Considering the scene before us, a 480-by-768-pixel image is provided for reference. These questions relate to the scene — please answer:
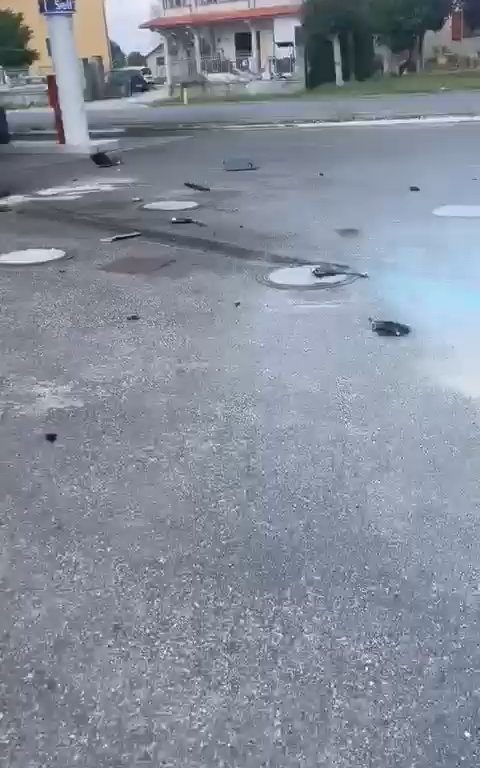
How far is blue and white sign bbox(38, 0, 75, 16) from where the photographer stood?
16.5 metres

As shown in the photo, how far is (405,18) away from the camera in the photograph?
137 feet

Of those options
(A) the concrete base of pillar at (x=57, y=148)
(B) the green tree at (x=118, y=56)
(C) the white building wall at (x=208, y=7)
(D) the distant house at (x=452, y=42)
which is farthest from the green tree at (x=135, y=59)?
(A) the concrete base of pillar at (x=57, y=148)

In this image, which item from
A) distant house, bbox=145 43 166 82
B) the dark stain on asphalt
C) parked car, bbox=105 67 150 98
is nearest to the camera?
the dark stain on asphalt

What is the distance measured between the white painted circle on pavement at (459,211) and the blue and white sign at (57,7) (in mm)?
A: 10266

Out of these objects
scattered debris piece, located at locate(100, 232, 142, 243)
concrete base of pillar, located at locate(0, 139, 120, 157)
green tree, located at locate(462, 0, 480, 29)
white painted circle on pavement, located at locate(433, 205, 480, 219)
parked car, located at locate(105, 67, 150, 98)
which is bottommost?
white painted circle on pavement, located at locate(433, 205, 480, 219)

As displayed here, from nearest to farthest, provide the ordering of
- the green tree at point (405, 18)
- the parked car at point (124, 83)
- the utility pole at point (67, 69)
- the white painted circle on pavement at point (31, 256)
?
1. the white painted circle on pavement at point (31, 256)
2. the utility pole at point (67, 69)
3. the green tree at point (405, 18)
4. the parked car at point (124, 83)

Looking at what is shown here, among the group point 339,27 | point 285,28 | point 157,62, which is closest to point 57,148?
point 339,27

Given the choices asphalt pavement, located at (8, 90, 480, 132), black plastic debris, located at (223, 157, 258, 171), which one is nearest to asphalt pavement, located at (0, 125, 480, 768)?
black plastic debris, located at (223, 157, 258, 171)

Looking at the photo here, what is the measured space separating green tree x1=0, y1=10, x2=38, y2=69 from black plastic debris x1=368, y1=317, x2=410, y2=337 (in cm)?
4777

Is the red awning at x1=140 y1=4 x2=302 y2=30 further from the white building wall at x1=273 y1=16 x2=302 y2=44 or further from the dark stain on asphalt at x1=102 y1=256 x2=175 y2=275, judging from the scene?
the dark stain on asphalt at x1=102 y1=256 x2=175 y2=275

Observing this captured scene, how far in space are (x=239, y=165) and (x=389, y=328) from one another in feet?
31.2

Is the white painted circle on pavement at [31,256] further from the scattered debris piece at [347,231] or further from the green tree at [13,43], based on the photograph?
the green tree at [13,43]

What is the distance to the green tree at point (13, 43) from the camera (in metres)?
48.4

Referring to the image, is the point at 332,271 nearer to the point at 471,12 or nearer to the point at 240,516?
the point at 240,516
